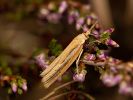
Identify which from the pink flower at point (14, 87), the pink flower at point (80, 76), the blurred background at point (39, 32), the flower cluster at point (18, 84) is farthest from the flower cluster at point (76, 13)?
the pink flower at point (14, 87)

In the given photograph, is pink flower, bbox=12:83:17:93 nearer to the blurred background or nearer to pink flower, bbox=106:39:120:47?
pink flower, bbox=106:39:120:47

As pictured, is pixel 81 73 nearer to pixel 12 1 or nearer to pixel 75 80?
pixel 75 80

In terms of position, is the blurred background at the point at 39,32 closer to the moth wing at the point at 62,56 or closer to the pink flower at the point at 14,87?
the pink flower at the point at 14,87

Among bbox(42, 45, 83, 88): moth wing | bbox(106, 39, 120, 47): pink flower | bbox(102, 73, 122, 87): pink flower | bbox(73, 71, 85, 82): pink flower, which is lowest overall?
bbox(102, 73, 122, 87): pink flower

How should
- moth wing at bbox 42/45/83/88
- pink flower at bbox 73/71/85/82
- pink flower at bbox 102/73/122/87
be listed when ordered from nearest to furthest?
pink flower at bbox 73/71/85/82 → moth wing at bbox 42/45/83/88 → pink flower at bbox 102/73/122/87

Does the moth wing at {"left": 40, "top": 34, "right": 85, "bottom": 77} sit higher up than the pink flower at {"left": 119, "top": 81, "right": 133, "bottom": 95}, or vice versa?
the moth wing at {"left": 40, "top": 34, "right": 85, "bottom": 77}

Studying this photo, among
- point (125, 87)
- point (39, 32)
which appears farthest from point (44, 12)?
point (125, 87)

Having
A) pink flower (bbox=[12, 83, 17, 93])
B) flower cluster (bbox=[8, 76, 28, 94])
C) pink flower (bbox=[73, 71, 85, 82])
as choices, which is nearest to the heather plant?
pink flower (bbox=[73, 71, 85, 82])

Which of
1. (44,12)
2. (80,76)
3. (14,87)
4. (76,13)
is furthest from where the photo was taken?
(44,12)

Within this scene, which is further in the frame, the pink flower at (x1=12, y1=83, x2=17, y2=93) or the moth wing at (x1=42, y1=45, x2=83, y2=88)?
the pink flower at (x1=12, y1=83, x2=17, y2=93)

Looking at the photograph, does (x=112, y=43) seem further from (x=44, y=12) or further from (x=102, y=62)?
(x=44, y=12)
